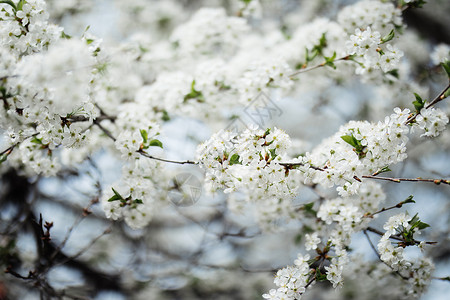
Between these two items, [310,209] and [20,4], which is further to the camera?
[310,209]

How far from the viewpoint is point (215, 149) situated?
8.04ft

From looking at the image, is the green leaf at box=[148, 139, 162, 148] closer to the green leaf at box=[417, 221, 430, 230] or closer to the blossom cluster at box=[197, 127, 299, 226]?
the blossom cluster at box=[197, 127, 299, 226]

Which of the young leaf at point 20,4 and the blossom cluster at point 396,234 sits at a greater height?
the young leaf at point 20,4

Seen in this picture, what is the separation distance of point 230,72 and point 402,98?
97.6 inches

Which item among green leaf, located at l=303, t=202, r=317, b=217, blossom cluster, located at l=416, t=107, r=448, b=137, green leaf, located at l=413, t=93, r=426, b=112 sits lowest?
green leaf, located at l=303, t=202, r=317, b=217

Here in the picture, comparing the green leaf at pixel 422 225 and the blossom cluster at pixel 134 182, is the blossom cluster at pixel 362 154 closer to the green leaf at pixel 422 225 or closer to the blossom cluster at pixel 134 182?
the green leaf at pixel 422 225

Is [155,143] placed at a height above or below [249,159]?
above

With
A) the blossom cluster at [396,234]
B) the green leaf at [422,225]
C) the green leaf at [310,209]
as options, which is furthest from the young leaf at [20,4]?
the green leaf at [422,225]

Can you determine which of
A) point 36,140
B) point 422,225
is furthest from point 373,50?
point 36,140

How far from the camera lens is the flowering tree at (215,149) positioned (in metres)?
2.47

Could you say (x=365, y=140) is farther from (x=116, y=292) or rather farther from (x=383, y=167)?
(x=116, y=292)

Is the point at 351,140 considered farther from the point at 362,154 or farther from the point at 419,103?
the point at 419,103

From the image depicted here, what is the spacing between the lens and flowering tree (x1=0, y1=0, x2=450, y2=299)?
2.47 metres

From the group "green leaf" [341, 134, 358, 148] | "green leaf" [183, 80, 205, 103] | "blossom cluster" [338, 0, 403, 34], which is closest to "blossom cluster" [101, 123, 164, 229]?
"green leaf" [183, 80, 205, 103]
